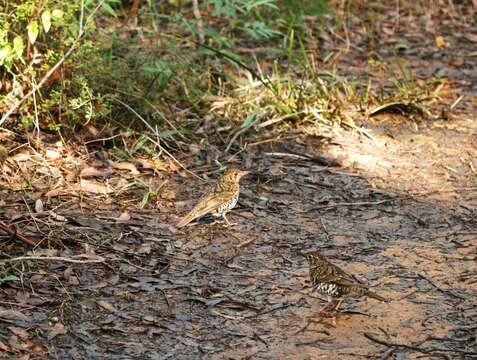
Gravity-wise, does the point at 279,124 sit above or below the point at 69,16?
below

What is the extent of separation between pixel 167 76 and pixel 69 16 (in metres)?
1.71

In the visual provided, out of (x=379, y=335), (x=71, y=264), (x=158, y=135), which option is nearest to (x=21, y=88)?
(x=158, y=135)

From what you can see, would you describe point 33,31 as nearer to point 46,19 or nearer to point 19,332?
point 46,19

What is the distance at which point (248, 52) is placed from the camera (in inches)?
472

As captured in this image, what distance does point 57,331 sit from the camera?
5.78m

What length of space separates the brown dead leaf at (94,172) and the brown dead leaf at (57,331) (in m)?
2.60

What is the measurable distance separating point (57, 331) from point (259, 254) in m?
2.08

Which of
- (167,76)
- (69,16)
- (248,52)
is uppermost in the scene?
(69,16)

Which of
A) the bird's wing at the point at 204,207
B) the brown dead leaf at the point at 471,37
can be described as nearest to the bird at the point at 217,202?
the bird's wing at the point at 204,207

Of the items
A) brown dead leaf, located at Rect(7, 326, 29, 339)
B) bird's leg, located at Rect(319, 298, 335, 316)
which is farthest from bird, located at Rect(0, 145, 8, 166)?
bird's leg, located at Rect(319, 298, 335, 316)

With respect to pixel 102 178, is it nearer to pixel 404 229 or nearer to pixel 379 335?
pixel 404 229

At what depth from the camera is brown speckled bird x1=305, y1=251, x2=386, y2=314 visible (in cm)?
610

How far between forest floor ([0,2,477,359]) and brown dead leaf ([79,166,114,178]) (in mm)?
20

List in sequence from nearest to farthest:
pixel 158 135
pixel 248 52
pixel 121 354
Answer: pixel 121 354 < pixel 158 135 < pixel 248 52
